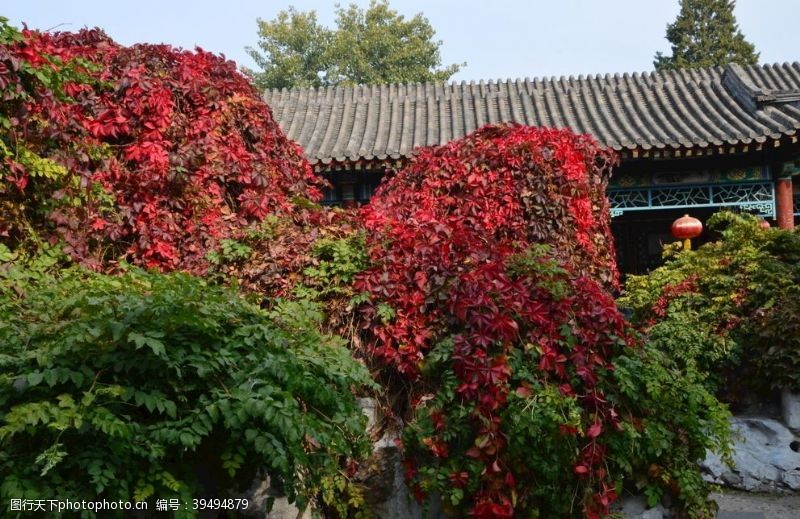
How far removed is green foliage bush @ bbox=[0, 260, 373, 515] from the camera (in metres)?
2.39

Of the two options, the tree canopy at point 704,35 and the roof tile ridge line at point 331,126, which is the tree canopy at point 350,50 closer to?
the tree canopy at point 704,35

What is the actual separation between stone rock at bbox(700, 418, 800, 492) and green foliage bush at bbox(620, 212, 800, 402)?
33 centimetres

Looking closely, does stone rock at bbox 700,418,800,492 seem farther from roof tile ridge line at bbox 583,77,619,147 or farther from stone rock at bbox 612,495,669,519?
roof tile ridge line at bbox 583,77,619,147

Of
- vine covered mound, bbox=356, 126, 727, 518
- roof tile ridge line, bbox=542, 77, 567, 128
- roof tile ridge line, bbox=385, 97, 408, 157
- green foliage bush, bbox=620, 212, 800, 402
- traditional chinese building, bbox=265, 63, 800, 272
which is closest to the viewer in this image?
vine covered mound, bbox=356, 126, 727, 518

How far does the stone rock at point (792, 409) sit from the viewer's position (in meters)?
5.61

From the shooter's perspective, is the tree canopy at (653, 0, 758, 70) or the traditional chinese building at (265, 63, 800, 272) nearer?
the traditional chinese building at (265, 63, 800, 272)

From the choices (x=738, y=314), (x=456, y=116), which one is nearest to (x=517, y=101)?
(x=456, y=116)

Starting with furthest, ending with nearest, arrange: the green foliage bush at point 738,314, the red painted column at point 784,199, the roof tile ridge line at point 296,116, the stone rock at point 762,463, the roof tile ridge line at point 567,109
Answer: the roof tile ridge line at point 296,116, the roof tile ridge line at point 567,109, the red painted column at point 784,199, the green foliage bush at point 738,314, the stone rock at point 762,463

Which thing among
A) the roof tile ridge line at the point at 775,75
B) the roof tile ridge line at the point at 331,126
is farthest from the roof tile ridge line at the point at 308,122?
the roof tile ridge line at the point at 775,75

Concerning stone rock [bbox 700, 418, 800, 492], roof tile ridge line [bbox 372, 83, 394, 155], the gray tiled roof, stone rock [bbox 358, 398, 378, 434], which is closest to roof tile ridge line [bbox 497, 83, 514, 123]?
the gray tiled roof

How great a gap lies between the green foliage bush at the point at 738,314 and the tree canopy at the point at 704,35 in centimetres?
2266

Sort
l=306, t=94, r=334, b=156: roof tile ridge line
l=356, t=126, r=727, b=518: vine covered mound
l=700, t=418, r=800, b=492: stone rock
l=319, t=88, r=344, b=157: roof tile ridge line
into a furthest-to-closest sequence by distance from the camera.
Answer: l=306, t=94, r=334, b=156: roof tile ridge line
l=319, t=88, r=344, b=157: roof tile ridge line
l=700, t=418, r=800, b=492: stone rock
l=356, t=126, r=727, b=518: vine covered mound

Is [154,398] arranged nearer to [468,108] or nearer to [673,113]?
[673,113]

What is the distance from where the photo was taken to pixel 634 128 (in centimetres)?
948
